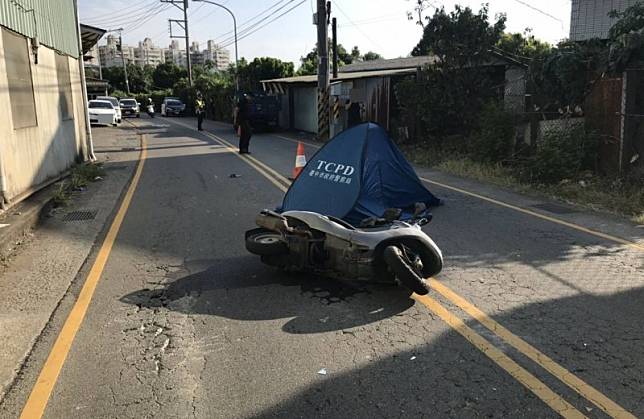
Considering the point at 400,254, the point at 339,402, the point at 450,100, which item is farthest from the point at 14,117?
the point at 450,100

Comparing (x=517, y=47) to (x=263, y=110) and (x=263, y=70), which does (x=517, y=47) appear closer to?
(x=263, y=110)

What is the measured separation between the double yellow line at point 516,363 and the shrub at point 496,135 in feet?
28.2

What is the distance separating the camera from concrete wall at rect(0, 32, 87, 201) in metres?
8.91

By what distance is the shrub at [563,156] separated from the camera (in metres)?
10.7

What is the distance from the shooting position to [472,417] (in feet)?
10.5

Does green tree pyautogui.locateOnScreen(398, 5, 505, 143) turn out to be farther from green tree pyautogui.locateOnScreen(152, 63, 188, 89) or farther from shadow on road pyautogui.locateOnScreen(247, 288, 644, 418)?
green tree pyautogui.locateOnScreen(152, 63, 188, 89)

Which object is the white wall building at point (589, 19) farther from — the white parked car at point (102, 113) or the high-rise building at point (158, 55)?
the high-rise building at point (158, 55)

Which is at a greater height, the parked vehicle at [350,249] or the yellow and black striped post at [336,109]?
the yellow and black striped post at [336,109]

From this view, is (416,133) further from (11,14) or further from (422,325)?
(422,325)

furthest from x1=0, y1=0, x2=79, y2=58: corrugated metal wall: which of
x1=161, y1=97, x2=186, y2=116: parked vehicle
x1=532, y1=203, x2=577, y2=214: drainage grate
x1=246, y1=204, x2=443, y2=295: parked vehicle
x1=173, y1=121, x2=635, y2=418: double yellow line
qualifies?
x1=161, y1=97, x2=186, y2=116: parked vehicle

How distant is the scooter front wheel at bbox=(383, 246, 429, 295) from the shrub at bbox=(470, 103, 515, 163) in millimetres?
9224

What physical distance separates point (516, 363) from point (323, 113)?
63.1 ft

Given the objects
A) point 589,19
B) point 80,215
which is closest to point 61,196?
point 80,215

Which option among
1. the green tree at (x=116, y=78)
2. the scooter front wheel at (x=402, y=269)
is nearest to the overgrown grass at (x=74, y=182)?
the scooter front wheel at (x=402, y=269)
